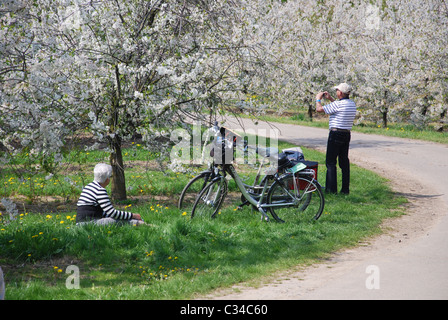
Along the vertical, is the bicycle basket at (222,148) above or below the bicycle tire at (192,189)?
above

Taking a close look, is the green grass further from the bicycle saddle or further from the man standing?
the man standing

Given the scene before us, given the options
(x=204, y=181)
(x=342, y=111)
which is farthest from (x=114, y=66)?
(x=342, y=111)

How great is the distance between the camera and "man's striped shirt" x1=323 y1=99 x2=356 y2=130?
353 inches

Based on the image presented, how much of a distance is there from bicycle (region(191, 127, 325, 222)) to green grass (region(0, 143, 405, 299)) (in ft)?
0.71

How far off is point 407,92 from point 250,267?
18.1 meters

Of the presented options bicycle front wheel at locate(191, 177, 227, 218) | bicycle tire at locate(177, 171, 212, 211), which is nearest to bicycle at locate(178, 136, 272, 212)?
bicycle tire at locate(177, 171, 212, 211)

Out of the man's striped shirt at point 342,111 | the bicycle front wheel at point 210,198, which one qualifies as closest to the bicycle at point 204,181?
the bicycle front wheel at point 210,198

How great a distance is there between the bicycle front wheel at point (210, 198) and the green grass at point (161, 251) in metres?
0.18

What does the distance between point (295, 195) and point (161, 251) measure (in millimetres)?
2577

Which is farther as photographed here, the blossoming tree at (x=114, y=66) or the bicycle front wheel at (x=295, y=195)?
the bicycle front wheel at (x=295, y=195)

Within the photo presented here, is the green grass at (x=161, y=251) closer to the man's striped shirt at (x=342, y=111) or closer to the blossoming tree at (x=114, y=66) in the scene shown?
the blossoming tree at (x=114, y=66)

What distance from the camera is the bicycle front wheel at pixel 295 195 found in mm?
7414

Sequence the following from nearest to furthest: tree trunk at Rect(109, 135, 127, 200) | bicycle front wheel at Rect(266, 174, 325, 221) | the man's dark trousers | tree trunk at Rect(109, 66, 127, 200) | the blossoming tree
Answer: the blossoming tree, bicycle front wheel at Rect(266, 174, 325, 221), tree trunk at Rect(109, 66, 127, 200), tree trunk at Rect(109, 135, 127, 200), the man's dark trousers

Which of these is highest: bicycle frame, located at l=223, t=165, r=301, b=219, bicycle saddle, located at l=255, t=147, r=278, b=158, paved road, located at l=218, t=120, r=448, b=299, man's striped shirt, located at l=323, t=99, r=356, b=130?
man's striped shirt, located at l=323, t=99, r=356, b=130
